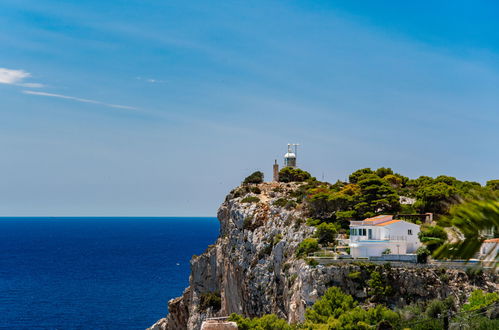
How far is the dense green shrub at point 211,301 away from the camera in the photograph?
209ft

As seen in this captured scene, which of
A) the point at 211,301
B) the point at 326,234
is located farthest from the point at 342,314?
the point at 211,301

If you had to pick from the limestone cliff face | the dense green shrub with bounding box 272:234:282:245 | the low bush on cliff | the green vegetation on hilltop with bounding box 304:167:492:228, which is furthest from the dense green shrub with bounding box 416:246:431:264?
the dense green shrub with bounding box 272:234:282:245

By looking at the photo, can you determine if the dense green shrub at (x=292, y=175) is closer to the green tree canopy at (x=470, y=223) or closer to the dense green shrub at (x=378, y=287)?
the dense green shrub at (x=378, y=287)

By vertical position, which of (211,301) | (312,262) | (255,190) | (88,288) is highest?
(255,190)

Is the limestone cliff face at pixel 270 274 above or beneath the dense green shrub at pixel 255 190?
beneath

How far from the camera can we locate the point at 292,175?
3088 inches

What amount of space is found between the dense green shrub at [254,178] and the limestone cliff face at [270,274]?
15.2ft

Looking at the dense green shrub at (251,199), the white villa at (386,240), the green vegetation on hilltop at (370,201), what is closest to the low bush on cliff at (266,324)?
the white villa at (386,240)

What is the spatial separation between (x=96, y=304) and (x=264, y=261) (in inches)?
2015

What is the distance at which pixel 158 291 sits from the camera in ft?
354

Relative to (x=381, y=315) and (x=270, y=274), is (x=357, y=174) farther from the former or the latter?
(x=381, y=315)

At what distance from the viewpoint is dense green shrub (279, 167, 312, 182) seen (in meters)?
78.2

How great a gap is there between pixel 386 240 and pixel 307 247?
263 inches

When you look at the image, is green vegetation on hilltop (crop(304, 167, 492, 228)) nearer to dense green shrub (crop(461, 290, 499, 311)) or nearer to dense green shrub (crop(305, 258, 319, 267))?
dense green shrub (crop(305, 258, 319, 267))
